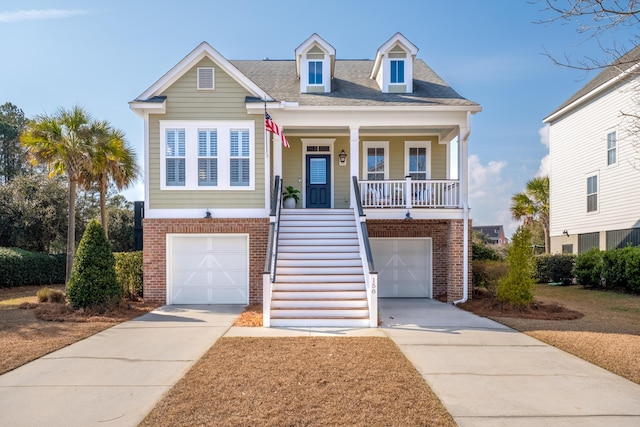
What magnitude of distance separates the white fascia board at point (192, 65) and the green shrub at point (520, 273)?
7451mm

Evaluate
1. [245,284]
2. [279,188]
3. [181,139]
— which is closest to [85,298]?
[245,284]

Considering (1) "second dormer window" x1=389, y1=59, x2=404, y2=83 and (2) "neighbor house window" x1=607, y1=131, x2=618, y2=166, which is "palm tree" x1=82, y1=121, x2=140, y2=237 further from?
(2) "neighbor house window" x1=607, y1=131, x2=618, y2=166

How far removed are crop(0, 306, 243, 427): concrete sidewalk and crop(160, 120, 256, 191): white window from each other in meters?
4.44

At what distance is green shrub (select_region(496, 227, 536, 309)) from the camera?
1054 cm

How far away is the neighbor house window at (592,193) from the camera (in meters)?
18.8

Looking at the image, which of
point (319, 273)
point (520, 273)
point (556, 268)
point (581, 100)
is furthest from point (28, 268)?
point (581, 100)

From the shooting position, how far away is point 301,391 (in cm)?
510

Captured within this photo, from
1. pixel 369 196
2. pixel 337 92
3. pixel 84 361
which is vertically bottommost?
pixel 84 361

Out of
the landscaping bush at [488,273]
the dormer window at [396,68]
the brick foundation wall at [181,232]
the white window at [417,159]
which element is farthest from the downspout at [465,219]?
the brick foundation wall at [181,232]

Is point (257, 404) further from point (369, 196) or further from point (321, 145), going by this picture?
point (321, 145)

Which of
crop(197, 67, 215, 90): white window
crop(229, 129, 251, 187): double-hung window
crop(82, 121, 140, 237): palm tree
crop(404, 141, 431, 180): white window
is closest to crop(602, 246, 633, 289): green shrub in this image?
crop(404, 141, 431, 180): white window

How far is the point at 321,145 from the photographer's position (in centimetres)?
1489

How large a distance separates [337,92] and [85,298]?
9166 mm

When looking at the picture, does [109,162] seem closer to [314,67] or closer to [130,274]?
[130,274]
